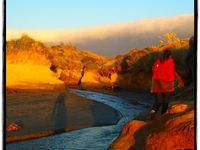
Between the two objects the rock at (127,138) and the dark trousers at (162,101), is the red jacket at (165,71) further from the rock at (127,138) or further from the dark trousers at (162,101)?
the rock at (127,138)

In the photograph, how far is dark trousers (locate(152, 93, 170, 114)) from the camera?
6871 mm

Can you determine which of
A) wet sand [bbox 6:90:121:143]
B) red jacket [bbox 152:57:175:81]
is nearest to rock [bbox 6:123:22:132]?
wet sand [bbox 6:90:121:143]

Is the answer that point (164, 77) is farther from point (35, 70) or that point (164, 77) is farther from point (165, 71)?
point (35, 70)

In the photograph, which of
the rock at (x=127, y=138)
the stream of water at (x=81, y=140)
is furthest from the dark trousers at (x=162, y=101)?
the stream of water at (x=81, y=140)

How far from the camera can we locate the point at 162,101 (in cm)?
696

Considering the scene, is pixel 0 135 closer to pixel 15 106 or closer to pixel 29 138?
pixel 29 138

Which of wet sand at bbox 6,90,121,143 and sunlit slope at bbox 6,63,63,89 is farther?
sunlit slope at bbox 6,63,63,89

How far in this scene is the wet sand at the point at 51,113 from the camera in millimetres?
7734

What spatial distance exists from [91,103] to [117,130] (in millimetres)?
2730

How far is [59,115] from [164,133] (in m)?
3.66

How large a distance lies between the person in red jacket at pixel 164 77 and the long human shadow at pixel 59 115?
6.66 feet

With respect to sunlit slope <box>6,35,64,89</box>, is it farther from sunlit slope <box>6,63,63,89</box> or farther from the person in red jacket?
the person in red jacket

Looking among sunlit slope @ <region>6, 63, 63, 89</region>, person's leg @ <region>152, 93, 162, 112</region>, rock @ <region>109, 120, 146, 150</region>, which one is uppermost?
sunlit slope @ <region>6, 63, 63, 89</region>

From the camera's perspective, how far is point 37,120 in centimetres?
820
